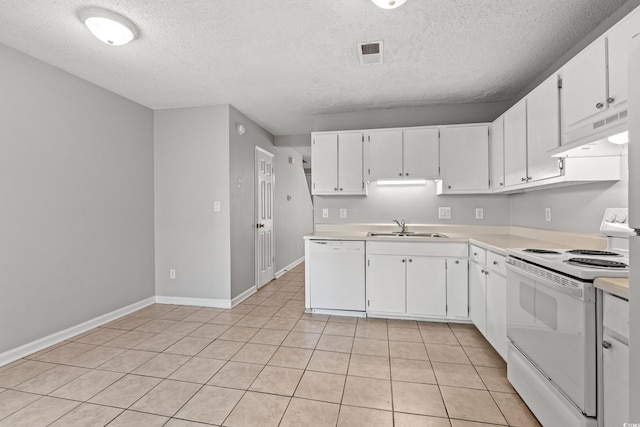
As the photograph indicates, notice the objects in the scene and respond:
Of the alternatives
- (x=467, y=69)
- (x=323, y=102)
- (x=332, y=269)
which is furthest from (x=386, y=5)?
(x=332, y=269)

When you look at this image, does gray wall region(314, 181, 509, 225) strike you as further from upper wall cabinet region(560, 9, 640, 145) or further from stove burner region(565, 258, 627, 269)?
stove burner region(565, 258, 627, 269)

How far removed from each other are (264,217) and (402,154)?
236cm

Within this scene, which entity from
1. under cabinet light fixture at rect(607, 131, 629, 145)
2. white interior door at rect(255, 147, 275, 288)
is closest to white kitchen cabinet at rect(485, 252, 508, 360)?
under cabinet light fixture at rect(607, 131, 629, 145)

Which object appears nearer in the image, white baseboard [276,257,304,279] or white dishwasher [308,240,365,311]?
white dishwasher [308,240,365,311]

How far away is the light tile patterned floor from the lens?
5.55 feet

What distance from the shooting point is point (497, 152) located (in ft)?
10.1

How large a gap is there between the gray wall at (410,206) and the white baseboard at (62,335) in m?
2.44

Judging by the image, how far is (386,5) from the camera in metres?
1.75

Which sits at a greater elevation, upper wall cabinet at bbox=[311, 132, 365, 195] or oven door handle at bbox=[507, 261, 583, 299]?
upper wall cabinet at bbox=[311, 132, 365, 195]

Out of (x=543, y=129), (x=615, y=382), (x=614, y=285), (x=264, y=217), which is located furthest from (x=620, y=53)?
(x=264, y=217)

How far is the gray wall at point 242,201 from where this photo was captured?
12.1 feet

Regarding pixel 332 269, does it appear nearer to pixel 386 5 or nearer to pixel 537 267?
pixel 537 267

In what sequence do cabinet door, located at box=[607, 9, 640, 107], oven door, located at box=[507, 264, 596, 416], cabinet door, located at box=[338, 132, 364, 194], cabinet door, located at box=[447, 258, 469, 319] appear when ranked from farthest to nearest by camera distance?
1. cabinet door, located at box=[338, 132, 364, 194]
2. cabinet door, located at box=[447, 258, 469, 319]
3. cabinet door, located at box=[607, 9, 640, 107]
4. oven door, located at box=[507, 264, 596, 416]

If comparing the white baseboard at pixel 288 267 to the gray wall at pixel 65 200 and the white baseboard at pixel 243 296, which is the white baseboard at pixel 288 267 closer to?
the white baseboard at pixel 243 296
